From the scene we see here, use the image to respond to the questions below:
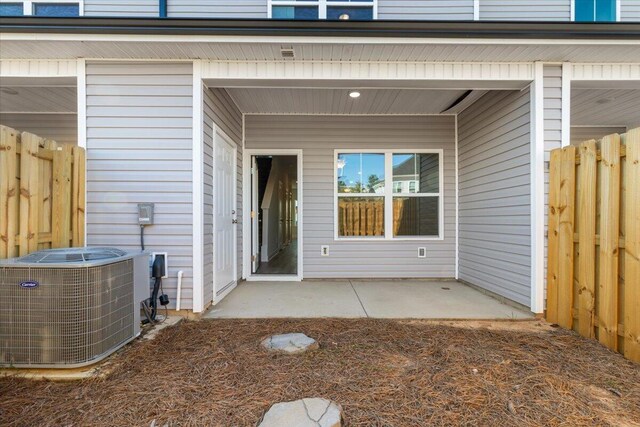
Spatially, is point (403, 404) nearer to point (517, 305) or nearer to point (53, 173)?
point (517, 305)

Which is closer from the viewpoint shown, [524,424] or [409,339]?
[524,424]

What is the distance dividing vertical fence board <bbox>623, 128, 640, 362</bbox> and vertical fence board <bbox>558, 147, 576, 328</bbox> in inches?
21.8

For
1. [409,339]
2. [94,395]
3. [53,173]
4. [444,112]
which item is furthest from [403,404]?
[444,112]

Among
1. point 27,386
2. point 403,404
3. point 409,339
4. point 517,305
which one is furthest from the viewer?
point 517,305

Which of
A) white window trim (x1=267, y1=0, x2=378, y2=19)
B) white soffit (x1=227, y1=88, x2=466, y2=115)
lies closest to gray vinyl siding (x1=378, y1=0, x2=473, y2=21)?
white window trim (x1=267, y1=0, x2=378, y2=19)

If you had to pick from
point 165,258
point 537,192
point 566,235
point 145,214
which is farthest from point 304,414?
point 537,192

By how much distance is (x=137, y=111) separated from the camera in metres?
3.34

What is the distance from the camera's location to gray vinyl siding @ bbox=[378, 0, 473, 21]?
4.03 meters

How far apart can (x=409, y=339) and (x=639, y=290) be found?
5.93 feet

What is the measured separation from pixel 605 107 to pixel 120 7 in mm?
7173

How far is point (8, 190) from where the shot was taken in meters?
2.34

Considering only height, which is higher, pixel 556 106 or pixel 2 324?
pixel 556 106

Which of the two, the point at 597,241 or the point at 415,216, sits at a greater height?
the point at 415,216

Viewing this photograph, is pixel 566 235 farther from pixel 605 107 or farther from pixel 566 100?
pixel 605 107
